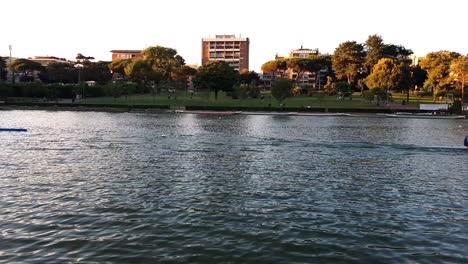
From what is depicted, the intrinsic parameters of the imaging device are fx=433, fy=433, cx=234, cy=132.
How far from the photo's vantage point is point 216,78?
124 m

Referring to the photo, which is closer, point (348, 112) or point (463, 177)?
point (463, 177)

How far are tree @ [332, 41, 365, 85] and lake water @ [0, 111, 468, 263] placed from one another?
118854mm

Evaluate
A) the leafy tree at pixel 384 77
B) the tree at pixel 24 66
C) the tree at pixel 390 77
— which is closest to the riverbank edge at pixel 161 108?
the leafy tree at pixel 384 77

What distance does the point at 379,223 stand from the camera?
17875mm

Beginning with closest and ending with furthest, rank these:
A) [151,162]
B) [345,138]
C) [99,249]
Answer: [99,249]
[151,162]
[345,138]

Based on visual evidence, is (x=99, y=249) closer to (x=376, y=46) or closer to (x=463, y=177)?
(x=463, y=177)

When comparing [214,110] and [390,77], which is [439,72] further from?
[214,110]

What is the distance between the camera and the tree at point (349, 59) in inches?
6107

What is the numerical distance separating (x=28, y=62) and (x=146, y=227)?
183 metres

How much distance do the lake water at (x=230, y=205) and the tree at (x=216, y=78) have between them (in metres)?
85.1

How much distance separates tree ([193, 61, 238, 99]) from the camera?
408ft

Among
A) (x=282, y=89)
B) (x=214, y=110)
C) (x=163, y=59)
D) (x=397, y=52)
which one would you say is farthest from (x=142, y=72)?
(x=397, y=52)

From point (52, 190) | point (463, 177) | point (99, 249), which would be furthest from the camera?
point (463, 177)

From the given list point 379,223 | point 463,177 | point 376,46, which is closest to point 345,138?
point 463,177
